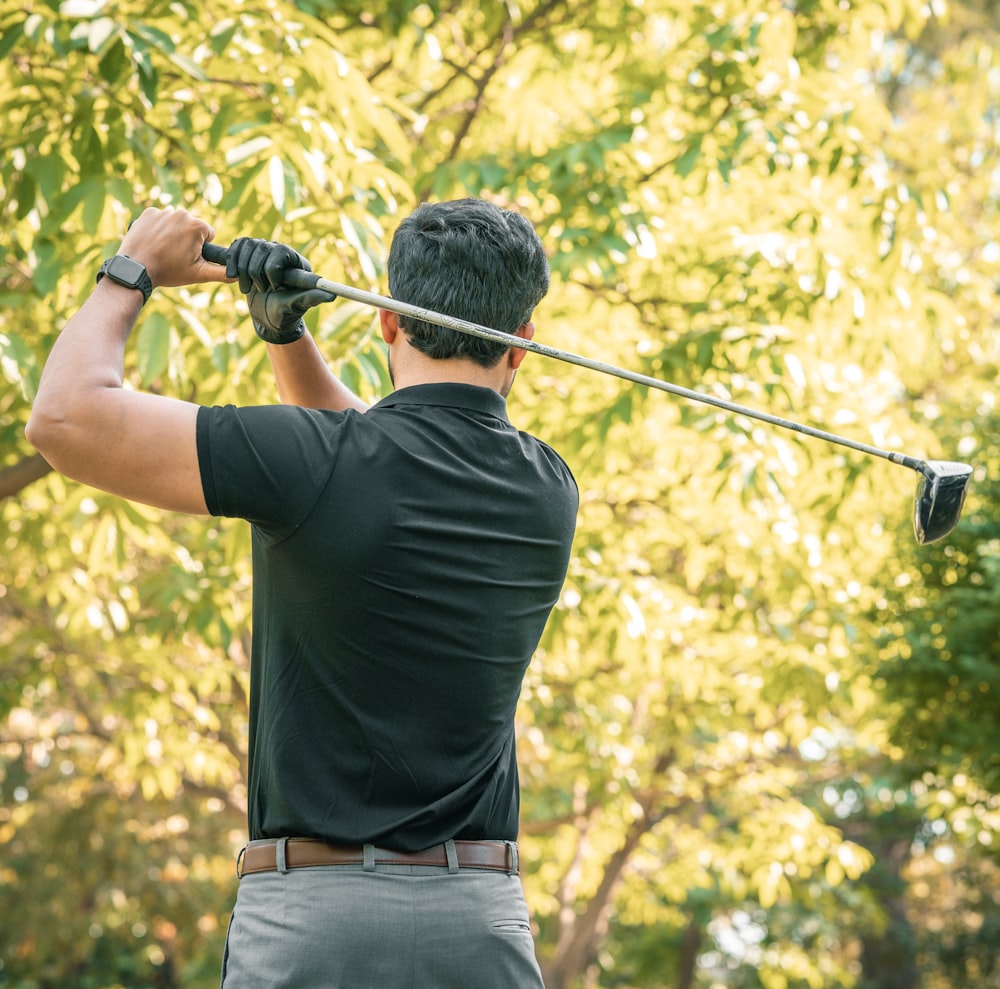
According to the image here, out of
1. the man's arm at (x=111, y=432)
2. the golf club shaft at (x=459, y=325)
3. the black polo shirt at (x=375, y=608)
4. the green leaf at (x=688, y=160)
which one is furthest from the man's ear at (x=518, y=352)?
the green leaf at (x=688, y=160)

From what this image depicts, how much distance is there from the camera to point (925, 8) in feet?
17.1

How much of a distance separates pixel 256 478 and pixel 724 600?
5.75 metres

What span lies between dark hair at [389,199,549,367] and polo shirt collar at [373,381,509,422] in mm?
59

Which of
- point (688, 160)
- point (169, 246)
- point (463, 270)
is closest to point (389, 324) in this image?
point (463, 270)

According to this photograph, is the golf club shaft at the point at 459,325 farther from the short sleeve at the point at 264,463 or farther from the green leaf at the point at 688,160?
the green leaf at the point at 688,160

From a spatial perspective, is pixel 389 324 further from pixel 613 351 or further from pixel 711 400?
pixel 613 351

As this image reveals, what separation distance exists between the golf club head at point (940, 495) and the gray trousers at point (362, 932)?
1070 millimetres

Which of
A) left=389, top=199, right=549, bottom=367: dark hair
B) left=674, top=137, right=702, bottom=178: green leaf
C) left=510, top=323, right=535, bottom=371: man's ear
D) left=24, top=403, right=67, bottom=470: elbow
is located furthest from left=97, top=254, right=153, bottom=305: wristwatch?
left=674, top=137, right=702, bottom=178: green leaf

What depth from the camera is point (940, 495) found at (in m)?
2.11

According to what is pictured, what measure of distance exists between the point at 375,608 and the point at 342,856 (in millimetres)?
331

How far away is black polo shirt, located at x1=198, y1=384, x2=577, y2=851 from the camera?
1.53 meters

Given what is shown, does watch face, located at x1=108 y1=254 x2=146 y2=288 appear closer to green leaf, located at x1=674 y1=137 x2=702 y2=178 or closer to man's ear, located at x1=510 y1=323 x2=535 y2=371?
man's ear, located at x1=510 y1=323 x2=535 y2=371

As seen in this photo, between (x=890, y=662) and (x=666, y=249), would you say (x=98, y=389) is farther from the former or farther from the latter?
(x=890, y=662)

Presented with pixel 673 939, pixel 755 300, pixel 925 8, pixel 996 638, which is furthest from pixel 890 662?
pixel 673 939
